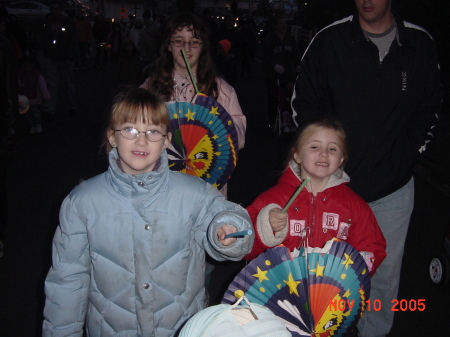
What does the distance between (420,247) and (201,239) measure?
361 cm

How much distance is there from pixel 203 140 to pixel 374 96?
41.1 inches

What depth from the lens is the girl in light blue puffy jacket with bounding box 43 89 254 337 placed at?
7.75 ft

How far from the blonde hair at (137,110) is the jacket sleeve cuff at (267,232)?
25.9 inches

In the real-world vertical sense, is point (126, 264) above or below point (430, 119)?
below

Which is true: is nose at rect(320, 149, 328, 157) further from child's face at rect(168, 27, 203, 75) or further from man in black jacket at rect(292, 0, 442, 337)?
child's face at rect(168, 27, 203, 75)

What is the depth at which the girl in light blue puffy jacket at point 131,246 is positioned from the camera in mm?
2363

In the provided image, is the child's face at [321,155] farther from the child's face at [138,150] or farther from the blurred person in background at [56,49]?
the blurred person in background at [56,49]

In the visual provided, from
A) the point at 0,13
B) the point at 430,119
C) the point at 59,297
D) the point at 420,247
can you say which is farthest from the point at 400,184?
the point at 0,13

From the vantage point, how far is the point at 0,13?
332 inches

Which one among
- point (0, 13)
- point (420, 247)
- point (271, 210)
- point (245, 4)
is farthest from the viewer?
point (245, 4)

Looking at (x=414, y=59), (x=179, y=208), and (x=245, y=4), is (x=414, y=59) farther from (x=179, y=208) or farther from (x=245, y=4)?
(x=245, y=4)

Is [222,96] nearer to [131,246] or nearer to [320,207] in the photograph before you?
[320,207]

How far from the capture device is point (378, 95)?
3.01 metres
